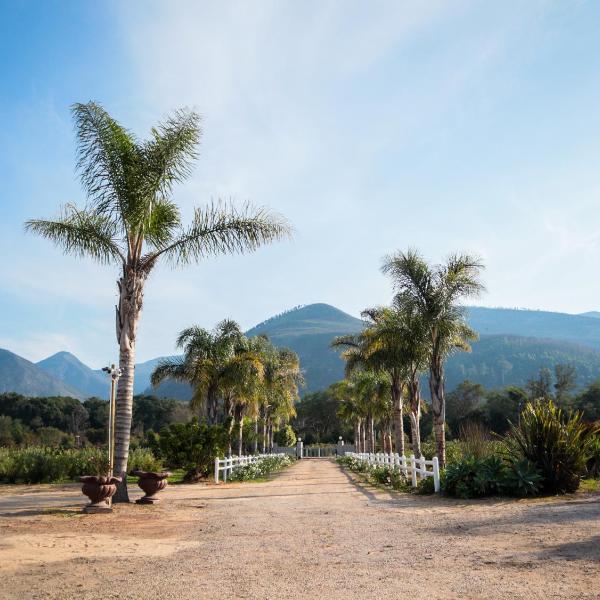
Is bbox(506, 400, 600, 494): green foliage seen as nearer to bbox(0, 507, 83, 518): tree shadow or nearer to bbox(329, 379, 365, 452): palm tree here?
bbox(0, 507, 83, 518): tree shadow

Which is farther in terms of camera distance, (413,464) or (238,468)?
(238,468)

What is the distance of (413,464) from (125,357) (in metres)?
9.55

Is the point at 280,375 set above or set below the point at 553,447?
above

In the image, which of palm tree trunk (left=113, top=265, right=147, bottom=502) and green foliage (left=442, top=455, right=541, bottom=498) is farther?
green foliage (left=442, top=455, right=541, bottom=498)

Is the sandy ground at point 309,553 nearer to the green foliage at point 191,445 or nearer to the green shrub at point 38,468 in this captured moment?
the green foliage at point 191,445

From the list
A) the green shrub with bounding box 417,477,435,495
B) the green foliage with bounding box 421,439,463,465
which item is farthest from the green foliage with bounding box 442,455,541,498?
the green foliage with bounding box 421,439,463,465

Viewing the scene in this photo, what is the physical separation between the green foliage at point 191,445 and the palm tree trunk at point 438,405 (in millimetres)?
9648

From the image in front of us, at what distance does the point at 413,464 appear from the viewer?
57.0 feet

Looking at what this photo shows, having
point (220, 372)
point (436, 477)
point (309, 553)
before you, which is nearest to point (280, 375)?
point (220, 372)

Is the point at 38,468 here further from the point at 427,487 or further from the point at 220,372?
the point at 427,487

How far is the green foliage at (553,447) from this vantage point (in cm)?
1299

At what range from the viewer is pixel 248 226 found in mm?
14273

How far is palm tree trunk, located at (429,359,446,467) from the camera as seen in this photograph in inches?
749

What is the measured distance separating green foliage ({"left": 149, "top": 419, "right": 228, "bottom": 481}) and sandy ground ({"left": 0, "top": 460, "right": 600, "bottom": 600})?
12.3 meters
